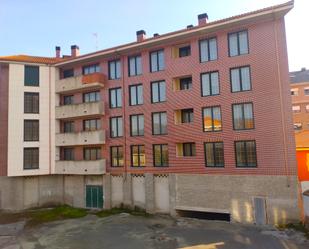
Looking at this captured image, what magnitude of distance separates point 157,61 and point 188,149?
990cm

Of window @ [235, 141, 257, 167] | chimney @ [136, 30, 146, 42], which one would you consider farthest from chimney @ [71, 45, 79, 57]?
window @ [235, 141, 257, 167]

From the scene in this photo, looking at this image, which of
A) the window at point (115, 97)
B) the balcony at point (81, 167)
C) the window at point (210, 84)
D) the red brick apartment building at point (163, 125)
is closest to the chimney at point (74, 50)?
the red brick apartment building at point (163, 125)

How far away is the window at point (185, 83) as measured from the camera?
28.4 metres

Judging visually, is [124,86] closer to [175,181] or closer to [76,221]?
[175,181]

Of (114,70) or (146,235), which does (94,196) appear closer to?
(146,235)

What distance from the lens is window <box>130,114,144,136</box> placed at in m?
29.7

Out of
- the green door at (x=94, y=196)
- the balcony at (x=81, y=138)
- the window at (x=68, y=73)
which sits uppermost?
the window at (x=68, y=73)

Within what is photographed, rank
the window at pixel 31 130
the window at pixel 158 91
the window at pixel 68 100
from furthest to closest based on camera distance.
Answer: the window at pixel 68 100 < the window at pixel 31 130 < the window at pixel 158 91

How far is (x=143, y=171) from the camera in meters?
29.2

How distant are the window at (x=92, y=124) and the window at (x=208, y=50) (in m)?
13.9

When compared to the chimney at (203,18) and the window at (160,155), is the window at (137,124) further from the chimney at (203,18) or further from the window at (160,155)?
the chimney at (203,18)

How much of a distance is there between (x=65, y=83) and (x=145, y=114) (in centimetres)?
1119

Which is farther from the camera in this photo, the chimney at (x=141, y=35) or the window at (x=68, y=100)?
Answer: the window at (x=68, y=100)

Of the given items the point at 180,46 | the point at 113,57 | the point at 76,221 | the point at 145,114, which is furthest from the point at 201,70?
the point at 76,221
